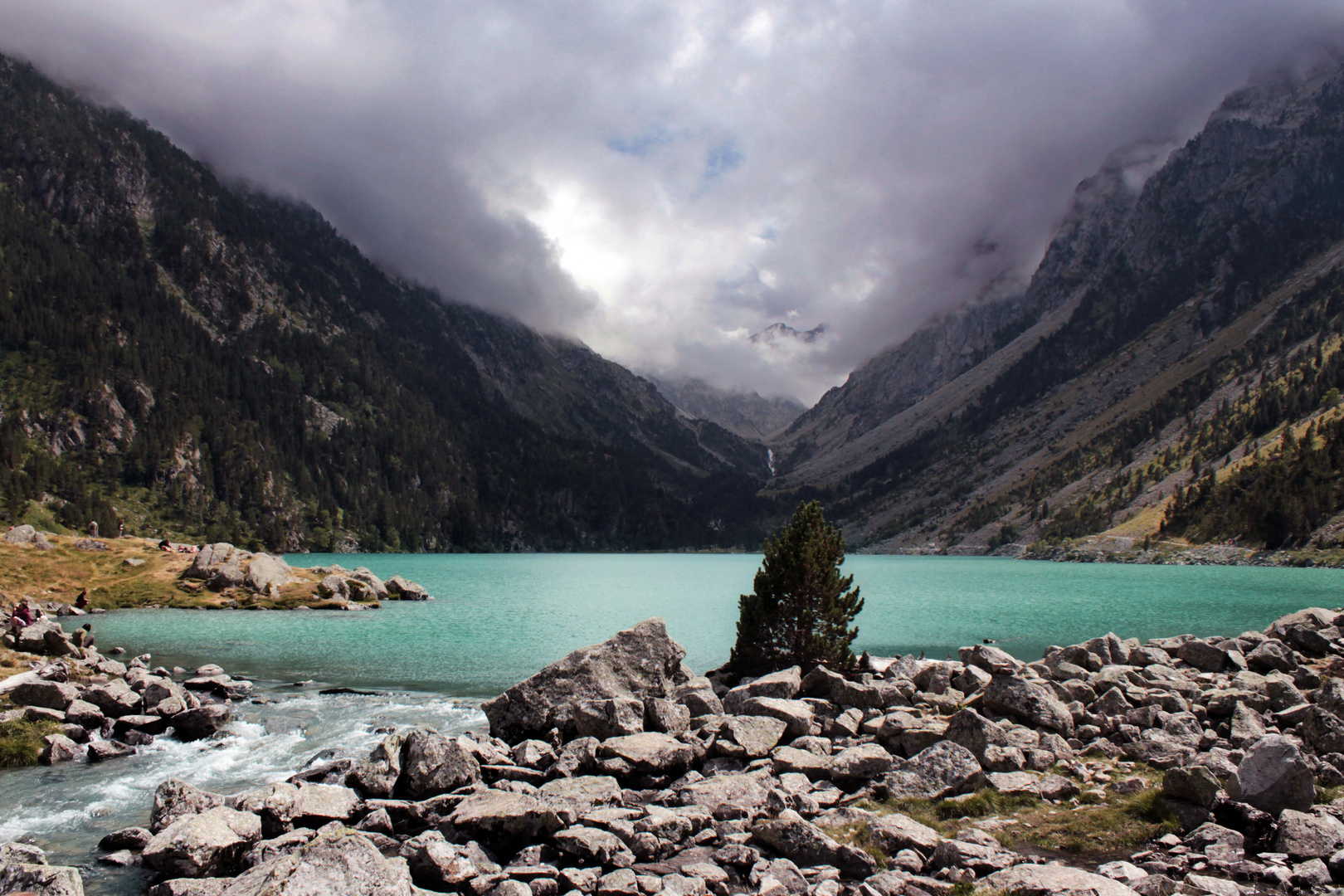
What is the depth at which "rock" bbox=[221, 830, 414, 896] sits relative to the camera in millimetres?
11047

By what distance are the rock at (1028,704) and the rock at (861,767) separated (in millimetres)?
5274

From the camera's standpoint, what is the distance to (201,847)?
46.0 ft

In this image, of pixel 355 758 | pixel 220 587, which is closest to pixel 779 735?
pixel 355 758

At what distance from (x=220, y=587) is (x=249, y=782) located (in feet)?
194

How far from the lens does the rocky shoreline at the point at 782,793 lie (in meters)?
11.8

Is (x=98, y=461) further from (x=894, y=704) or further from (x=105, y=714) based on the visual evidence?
(x=894, y=704)

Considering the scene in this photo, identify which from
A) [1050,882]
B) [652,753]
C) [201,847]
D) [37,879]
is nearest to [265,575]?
[201,847]

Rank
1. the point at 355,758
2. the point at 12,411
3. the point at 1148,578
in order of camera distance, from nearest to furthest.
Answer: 1. the point at 355,758
2. the point at 1148,578
3. the point at 12,411

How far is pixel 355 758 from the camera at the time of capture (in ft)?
74.5

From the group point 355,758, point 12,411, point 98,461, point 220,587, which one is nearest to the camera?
point 355,758

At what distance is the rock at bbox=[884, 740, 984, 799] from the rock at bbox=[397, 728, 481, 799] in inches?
407

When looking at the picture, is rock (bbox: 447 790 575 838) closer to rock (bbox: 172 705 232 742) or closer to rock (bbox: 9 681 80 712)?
rock (bbox: 172 705 232 742)

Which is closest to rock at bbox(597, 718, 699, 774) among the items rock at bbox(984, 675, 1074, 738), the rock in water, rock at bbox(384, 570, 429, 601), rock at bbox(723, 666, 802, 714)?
the rock in water

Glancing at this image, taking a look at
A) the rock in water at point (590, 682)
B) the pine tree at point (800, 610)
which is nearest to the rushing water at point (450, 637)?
the rock in water at point (590, 682)
